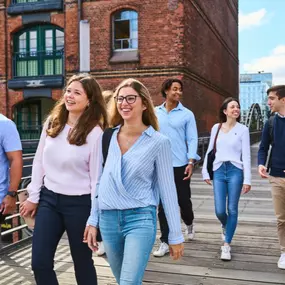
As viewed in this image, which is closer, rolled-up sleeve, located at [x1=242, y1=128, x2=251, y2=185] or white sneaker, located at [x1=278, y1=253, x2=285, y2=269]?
white sneaker, located at [x1=278, y1=253, x2=285, y2=269]

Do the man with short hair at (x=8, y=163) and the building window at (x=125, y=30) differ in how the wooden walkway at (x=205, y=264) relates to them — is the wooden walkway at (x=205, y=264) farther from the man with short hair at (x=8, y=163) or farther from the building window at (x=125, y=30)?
the building window at (x=125, y=30)

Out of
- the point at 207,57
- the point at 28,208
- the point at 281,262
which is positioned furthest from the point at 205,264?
the point at 207,57

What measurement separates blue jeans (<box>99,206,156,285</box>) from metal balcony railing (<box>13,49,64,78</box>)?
16.9 meters

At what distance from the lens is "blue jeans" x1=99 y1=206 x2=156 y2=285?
239 cm

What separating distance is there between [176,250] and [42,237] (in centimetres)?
91

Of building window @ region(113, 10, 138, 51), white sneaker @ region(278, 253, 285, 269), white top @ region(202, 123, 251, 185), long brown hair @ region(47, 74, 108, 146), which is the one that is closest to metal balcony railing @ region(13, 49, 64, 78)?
building window @ region(113, 10, 138, 51)

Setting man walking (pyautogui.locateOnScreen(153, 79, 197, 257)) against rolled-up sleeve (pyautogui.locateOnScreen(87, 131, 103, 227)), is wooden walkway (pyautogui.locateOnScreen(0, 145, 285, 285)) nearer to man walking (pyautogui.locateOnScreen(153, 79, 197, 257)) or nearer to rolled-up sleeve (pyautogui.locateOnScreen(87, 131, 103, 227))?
man walking (pyautogui.locateOnScreen(153, 79, 197, 257))

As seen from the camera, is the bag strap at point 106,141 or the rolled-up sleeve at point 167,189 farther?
the bag strap at point 106,141

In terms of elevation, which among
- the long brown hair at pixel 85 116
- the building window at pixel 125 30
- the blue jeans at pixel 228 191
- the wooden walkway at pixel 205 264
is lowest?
the wooden walkway at pixel 205 264

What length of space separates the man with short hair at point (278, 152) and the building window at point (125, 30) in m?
13.3

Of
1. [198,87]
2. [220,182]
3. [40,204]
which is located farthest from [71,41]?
[40,204]

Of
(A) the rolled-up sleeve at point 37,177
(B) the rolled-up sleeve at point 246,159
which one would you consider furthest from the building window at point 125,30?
(A) the rolled-up sleeve at point 37,177

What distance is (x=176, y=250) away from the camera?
2.52 m

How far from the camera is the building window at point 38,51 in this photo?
18.8 metres
